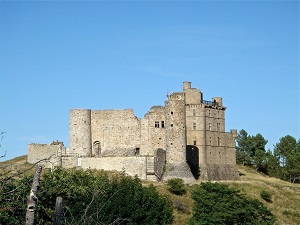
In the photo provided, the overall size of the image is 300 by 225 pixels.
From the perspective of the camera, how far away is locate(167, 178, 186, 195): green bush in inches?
1997

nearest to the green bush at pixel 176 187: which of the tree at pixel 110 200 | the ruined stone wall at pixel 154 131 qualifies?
the ruined stone wall at pixel 154 131

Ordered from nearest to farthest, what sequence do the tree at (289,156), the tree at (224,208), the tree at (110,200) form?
the tree at (110,200) → the tree at (224,208) → the tree at (289,156)

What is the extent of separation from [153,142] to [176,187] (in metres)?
6.65

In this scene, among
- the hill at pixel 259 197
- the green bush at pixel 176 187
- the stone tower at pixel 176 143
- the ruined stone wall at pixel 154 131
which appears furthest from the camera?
the ruined stone wall at pixel 154 131

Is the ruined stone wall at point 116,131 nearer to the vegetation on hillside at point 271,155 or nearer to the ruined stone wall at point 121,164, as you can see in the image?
the ruined stone wall at point 121,164

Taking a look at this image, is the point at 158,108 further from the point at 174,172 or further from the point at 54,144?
the point at 54,144

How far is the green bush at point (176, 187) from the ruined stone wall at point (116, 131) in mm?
6451

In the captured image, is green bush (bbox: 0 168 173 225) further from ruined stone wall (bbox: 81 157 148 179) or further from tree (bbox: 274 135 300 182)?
tree (bbox: 274 135 300 182)

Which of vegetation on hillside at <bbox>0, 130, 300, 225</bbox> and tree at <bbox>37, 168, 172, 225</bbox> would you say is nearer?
vegetation on hillside at <bbox>0, 130, 300, 225</bbox>

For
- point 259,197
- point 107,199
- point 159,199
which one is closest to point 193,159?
point 259,197

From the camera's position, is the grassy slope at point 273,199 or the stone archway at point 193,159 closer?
the grassy slope at point 273,199

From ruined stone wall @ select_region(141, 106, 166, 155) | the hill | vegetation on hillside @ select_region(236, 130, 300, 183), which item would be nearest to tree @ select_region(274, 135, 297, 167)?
vegetation on hillside @ select_region(236, 130, 300, 183)

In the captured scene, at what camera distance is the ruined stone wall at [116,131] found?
5675 cm

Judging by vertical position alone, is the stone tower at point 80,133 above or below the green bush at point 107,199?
above
